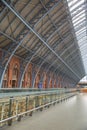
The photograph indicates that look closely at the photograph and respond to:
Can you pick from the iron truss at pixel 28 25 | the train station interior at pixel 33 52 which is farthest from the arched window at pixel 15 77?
the iron truss at pixel 28 25

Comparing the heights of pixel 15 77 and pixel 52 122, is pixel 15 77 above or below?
above

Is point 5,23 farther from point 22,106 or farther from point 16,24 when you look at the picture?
point 22,106

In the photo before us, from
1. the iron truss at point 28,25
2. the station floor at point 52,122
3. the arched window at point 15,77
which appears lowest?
the station floor at point 52,122

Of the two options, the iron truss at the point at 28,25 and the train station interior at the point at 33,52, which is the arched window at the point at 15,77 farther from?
the iron truss at the point at 28,25

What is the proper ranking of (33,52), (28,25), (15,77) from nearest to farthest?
(28,25)
(33,52)
(15,77)

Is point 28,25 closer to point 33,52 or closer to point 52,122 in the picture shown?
point 33,52

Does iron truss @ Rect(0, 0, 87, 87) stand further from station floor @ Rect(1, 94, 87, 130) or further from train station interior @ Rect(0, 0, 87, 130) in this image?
station floor @ Rect(1, 94, 87, 130)

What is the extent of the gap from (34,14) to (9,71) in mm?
8984

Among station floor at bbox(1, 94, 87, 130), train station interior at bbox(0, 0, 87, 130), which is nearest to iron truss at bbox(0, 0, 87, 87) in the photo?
train station interior at bbox(0, 0, 87, 130)

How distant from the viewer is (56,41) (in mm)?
33000

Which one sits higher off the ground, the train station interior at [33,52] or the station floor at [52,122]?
the train station interior at [33,52]

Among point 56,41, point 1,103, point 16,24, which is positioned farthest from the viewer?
point 56,41

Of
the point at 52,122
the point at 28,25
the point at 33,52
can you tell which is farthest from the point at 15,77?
the point at 52,122

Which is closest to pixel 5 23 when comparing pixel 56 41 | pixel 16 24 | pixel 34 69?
pixel 16 24
